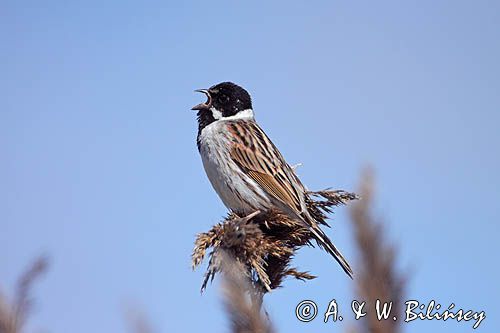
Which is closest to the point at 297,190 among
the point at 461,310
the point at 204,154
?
the point at 204,154

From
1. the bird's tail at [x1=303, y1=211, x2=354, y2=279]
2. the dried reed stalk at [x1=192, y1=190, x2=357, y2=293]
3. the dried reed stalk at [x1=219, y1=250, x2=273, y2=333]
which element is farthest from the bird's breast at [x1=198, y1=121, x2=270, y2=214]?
the dried reed stalk at [x1=219, y1=250, x2=273, y2=333]

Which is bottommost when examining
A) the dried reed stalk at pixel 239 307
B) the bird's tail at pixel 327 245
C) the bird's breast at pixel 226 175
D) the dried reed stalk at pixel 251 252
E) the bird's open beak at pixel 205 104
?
the dried reed stalk at pixel 239 307

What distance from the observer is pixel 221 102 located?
7949 millimetres

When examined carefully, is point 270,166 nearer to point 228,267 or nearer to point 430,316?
point 430,316

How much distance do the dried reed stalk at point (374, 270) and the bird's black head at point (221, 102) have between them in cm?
646

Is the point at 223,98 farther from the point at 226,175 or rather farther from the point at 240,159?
the point at 226,175

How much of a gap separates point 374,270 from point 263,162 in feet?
19.7

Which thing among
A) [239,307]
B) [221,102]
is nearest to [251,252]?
[239,307]

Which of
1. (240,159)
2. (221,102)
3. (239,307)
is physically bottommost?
(239,307)

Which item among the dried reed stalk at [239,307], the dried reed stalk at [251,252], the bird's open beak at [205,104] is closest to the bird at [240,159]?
the bird's open beak at [205,104]

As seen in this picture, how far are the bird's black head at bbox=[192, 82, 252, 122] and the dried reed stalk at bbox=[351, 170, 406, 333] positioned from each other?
6.46 metres

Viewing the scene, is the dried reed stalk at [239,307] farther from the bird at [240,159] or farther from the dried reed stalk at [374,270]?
the bird at [240,159]

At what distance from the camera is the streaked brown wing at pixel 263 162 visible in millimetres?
7031

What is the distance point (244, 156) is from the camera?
7406 mm
